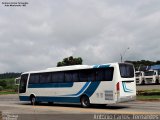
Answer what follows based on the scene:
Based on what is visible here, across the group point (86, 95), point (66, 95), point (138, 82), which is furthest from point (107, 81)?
point (138, 82)

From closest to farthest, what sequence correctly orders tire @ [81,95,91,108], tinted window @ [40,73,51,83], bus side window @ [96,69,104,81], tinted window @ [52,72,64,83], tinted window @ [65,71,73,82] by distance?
bus side window @ [96,69,104,81], tire @ [81,95,91,108], tinted window @ [65,71,73,82], tinted window @ [52,72,64,83], tinted window @ [40,73,51,83]

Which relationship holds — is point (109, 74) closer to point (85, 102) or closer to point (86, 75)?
point (86, 75)

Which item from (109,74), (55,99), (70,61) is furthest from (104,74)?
(70,61)

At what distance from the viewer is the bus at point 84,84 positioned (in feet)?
79.2

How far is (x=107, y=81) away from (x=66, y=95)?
496 centimetres

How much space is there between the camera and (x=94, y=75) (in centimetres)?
2553

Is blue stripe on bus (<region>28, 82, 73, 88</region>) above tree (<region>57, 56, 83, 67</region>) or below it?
below

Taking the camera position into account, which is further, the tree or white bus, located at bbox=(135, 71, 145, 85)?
the tree

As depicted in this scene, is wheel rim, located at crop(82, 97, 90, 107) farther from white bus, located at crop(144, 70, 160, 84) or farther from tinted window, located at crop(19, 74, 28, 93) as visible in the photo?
white bus, located at crop(144, 70, 160, 84)

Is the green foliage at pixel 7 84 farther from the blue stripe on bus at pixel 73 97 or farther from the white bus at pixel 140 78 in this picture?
the blue stripe on bus at pixel 73 97

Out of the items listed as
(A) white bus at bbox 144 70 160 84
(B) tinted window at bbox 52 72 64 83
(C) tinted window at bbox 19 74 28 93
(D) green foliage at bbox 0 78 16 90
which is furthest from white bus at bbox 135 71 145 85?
(B) tinted window at bbox 52 72 64 83

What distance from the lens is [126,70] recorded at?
24.7m

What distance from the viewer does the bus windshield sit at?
79.7 feet

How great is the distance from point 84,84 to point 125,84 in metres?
3.33
